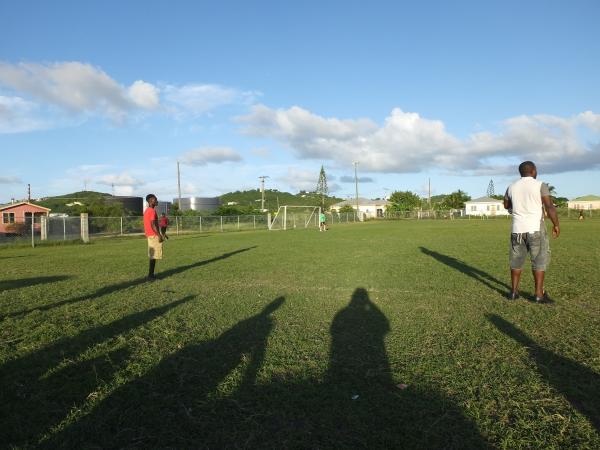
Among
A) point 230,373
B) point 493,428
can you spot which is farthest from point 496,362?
point 230,373

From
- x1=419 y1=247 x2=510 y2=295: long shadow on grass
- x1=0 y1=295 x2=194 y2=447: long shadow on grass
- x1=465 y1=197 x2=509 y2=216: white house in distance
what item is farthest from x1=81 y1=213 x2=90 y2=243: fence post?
x1=465 y1=197 x2=509 y2=216: white house in distance

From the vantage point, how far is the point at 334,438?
8.36 ft

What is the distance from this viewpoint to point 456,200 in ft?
336

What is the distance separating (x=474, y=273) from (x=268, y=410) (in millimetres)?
7201

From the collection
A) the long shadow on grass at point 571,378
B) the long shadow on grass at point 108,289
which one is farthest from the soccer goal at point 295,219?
the long shadow on grass at point 571,378

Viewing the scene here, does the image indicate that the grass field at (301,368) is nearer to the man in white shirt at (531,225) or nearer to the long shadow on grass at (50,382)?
the long shadow on grass at (50,382)

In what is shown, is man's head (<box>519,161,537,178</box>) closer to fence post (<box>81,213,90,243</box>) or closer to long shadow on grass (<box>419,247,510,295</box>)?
long shadow on grass (<box>419,247,510,295</box>)

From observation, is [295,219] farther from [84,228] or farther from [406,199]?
[406,199]

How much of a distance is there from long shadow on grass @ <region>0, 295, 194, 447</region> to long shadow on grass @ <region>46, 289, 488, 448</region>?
0.77ft

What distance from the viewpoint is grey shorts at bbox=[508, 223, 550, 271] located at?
20.1 feet

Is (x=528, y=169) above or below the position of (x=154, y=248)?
above

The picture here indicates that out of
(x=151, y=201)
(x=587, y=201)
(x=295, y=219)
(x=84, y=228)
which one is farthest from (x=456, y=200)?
(x=151, y=201)

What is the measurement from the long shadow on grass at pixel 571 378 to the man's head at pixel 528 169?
9.82ft

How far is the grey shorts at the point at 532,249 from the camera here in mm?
6121
